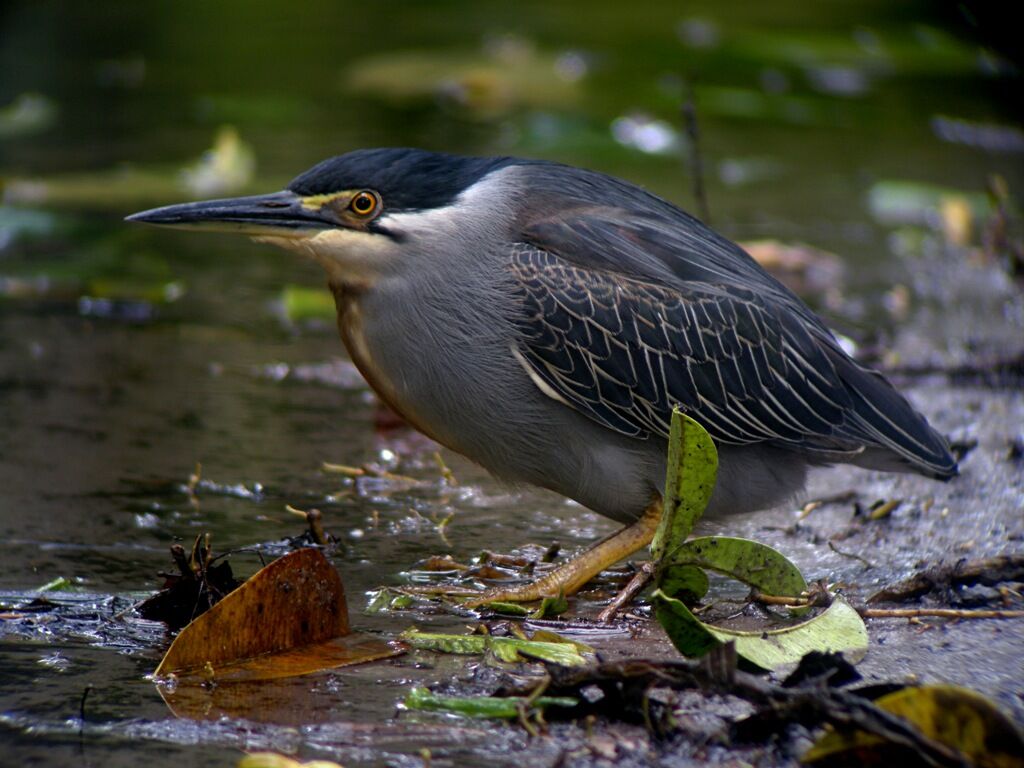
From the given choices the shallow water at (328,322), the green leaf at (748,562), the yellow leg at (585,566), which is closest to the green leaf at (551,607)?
the yellow leg at (585,566)

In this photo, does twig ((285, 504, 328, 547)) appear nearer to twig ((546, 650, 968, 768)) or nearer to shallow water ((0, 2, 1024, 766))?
shallow water ((0, 2, 1024, 766))

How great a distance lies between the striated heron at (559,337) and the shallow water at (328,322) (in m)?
0.39

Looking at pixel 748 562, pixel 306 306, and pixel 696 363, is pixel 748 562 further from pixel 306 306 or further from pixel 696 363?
pixel 306 306

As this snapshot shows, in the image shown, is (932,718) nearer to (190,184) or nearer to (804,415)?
(804,415)

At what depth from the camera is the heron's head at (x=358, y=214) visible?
14.5 feet

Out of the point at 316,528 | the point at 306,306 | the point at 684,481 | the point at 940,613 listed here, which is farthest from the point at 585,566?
the point at 306,306

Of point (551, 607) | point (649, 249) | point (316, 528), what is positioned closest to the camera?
point (551, 607)

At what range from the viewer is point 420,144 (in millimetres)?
9758

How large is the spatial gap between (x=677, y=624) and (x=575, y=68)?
9.89 meters

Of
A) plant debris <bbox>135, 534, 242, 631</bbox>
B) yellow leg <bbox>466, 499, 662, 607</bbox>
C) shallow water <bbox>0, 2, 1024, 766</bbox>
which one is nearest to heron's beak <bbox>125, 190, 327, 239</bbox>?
shallow water <bbox>0, 2, 1024, 766</bbox>

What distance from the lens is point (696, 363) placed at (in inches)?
184

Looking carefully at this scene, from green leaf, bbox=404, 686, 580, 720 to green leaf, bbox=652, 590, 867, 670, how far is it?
0.41 m

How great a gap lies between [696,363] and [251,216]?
1.52 m

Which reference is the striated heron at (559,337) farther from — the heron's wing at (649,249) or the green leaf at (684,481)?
the green leaf at (684,481)
